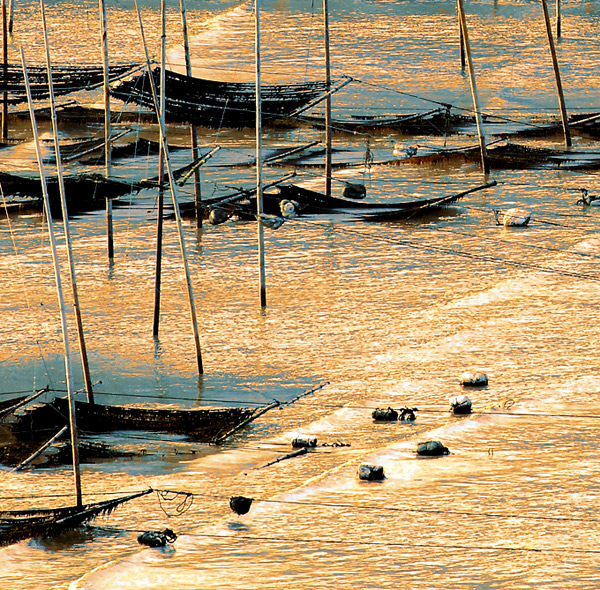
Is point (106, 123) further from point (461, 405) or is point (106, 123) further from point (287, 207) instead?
point (461, 405)

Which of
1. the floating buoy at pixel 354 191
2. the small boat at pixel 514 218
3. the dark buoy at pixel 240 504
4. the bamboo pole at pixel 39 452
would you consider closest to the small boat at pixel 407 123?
the floating buoy at pixel 354 191

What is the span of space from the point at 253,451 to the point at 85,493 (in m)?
1.92

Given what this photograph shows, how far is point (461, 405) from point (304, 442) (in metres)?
1.95

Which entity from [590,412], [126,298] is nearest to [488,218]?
[126,298]

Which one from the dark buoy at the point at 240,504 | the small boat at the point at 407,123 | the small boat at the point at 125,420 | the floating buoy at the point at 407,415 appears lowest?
the floating buoy at the point at 407,415

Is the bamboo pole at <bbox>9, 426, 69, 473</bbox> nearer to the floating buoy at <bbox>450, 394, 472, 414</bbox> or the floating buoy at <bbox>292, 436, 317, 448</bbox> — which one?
the floating buoy at <bbox>292, 436, 317, 448</bbox>

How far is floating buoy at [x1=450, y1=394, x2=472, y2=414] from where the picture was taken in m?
13.7

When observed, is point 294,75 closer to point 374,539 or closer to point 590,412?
point 590,412

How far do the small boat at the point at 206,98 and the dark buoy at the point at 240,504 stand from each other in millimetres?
10252

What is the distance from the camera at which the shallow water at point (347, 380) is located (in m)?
10.9

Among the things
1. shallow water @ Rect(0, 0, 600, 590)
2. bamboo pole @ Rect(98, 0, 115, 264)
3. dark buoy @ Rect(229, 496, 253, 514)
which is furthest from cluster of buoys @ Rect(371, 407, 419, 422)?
bamboo pole @ Rect(98, 0, 115, 264)

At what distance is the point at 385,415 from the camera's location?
44.7 ft

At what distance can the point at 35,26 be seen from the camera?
148 feet

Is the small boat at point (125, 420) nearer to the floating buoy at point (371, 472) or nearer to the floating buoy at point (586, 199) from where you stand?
the floating buoy at point (371, 472)
